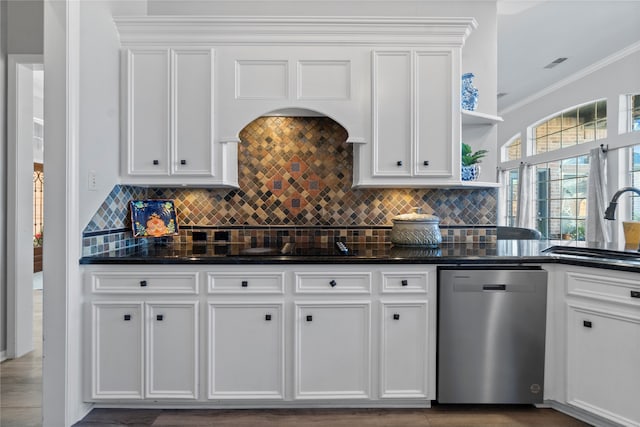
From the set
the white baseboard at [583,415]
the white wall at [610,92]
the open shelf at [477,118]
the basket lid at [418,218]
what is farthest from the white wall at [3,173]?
the white wall at [610,92]

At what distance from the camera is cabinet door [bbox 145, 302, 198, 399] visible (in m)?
2.22

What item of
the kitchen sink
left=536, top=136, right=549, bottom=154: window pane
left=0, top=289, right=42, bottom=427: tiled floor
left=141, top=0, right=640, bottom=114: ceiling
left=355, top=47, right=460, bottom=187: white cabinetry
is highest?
left=141, top=0, right=640, bottom=114: ceiling

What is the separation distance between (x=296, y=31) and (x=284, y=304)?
180 cm

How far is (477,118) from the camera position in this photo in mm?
2852

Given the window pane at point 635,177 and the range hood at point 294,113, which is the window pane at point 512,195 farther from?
the range hood at point 294,113

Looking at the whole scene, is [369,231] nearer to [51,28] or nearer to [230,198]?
[230,198]

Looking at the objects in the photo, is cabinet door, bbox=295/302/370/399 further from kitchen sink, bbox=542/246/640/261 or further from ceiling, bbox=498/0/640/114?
ceiling, bbox=498/0/640/114

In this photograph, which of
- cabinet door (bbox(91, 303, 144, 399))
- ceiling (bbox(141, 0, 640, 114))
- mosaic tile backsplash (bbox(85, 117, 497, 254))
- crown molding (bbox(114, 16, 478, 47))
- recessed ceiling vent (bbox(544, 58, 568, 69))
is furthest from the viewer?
recessed ceiling vent (bbox(544, 58, 568, 69))

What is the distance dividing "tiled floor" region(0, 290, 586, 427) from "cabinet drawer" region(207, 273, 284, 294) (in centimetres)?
72

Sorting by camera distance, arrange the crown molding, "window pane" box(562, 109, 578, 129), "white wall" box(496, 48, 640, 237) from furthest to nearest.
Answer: "window pane" box(562, 109, 578, 129), "white wall" box(496, 48, 640, 237), the crown molding

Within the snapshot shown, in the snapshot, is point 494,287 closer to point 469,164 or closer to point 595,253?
point 595,253

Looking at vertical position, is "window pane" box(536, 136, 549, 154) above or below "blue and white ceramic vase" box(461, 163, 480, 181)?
above

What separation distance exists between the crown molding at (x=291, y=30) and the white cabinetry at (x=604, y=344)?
176 cm

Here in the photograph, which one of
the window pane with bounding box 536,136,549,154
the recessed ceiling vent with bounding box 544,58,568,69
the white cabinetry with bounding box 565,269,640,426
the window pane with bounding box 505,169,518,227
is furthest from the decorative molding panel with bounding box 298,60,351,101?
the window pane with bounding box 505,169,518,227
